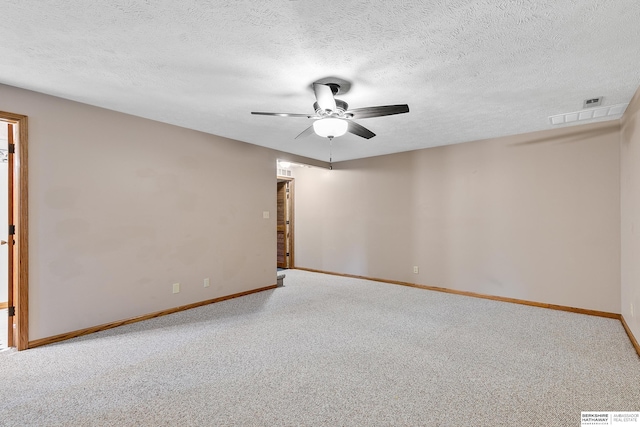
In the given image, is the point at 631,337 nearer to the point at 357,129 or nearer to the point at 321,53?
the point at 357,129

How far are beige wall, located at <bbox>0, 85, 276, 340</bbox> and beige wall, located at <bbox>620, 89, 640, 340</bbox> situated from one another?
4.36 metres

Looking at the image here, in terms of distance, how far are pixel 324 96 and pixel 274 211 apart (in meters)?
3.02

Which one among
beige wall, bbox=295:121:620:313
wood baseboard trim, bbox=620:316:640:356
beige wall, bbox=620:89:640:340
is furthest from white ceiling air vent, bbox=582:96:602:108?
wood baseboard trim, bbox=620:316:640:356

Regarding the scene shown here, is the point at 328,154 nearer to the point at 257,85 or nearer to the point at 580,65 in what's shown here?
the point at 257,85

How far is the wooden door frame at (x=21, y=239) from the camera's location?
277 centimetres

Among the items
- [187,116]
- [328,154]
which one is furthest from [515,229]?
[187,116]

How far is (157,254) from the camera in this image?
3.74 metres

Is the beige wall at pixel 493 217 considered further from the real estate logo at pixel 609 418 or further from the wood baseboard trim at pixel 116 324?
the wood baseboard trim at pixel 116 324

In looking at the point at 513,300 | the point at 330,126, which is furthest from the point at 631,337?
the point at 330,126

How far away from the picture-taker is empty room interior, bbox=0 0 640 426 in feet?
6.21

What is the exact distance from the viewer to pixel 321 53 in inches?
84.0

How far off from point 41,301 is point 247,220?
2.49m

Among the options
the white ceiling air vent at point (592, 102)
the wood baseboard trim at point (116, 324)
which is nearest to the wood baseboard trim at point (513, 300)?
the white ceiling air vent at point (592, 102)

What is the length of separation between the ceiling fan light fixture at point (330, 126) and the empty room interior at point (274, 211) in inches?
0.9
